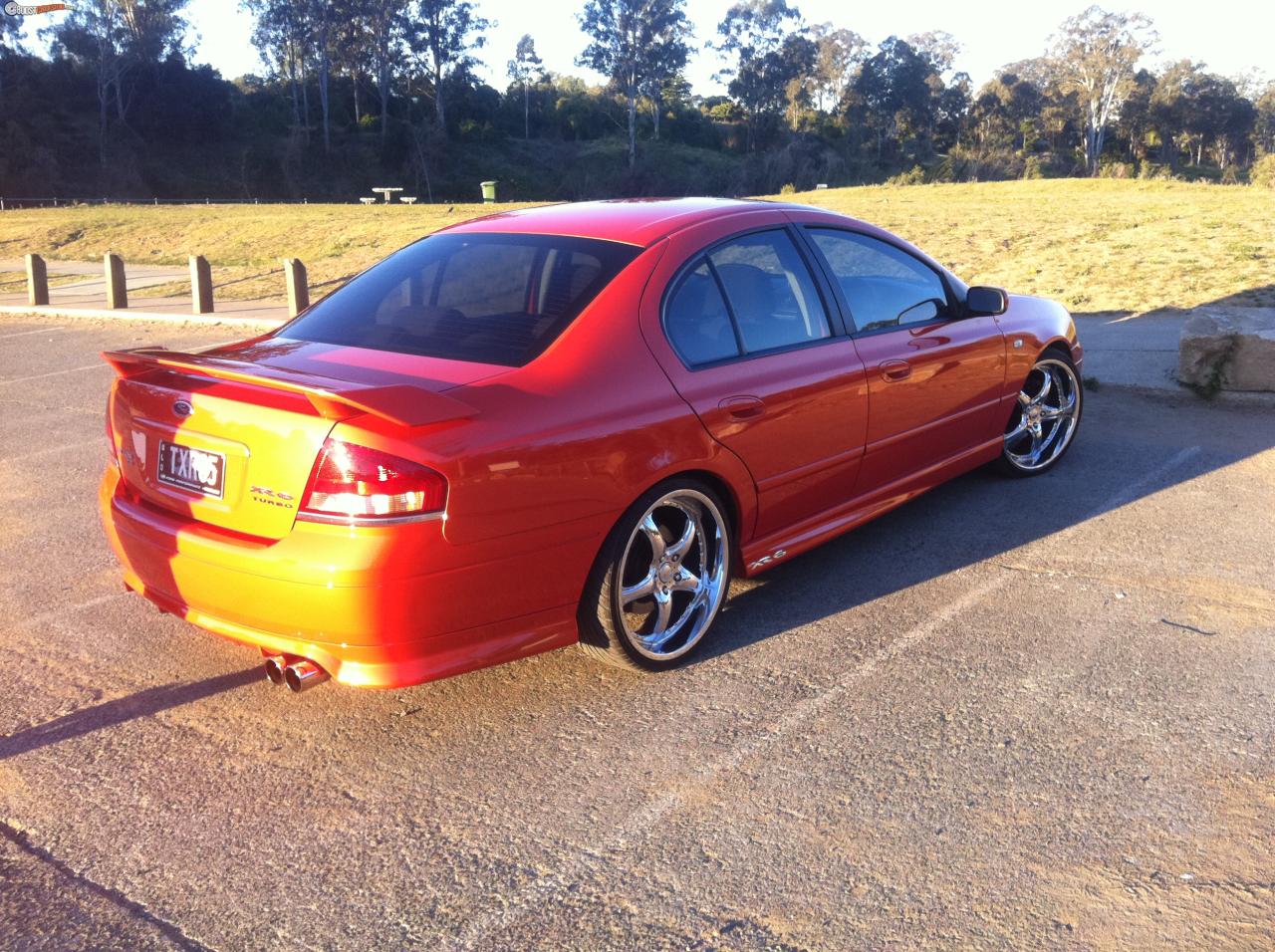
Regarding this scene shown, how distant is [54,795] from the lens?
129 inches

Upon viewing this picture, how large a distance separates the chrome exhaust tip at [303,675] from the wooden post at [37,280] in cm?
1468

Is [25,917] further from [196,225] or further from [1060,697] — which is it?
[196,225]

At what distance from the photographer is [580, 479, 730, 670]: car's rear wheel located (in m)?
3.76

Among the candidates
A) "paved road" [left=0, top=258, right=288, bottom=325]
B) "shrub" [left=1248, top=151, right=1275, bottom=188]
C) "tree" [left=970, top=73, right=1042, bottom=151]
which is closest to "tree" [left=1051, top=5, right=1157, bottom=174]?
"tree" [left=970, top=73, right=1042, bottom=151]

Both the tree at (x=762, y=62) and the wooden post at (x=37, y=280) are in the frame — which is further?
the tree at (x=762, y=62)

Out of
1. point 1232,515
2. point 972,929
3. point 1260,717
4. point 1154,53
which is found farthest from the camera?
point 1154,53

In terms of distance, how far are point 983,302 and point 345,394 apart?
344 cm

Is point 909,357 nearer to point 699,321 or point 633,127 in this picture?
point 699,321

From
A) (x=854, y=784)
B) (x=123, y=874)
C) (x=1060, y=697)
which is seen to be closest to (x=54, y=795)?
(x=123, y=874)

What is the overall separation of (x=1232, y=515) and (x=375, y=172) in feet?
204

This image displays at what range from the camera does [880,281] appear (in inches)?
204

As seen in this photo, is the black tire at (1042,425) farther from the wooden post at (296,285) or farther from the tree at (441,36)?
the tree at (441,36)

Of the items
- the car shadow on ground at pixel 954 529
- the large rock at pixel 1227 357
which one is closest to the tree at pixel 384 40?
the large rock at pixel 1227 357

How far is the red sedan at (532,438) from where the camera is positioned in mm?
3254
